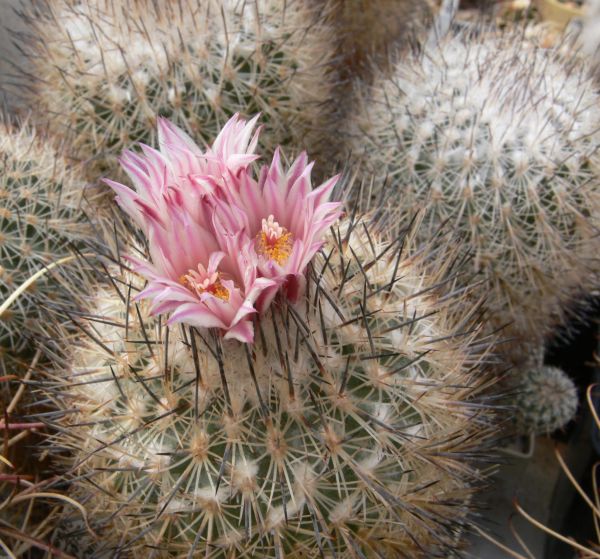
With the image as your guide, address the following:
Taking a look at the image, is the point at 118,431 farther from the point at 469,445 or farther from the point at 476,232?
the point at 476,232

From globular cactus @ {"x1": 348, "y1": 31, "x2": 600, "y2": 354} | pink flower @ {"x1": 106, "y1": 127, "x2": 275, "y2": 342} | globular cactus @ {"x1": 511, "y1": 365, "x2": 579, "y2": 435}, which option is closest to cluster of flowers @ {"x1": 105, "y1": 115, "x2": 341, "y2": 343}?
pink flower @ {"x1": 106, "y1": 127, "x2": 275, "y2": 342}

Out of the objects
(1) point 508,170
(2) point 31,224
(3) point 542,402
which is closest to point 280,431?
(2) point 31,224

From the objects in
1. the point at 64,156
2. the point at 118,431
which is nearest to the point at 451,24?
the point at 64,156

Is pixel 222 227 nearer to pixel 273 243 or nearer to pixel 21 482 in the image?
pixel 273 243

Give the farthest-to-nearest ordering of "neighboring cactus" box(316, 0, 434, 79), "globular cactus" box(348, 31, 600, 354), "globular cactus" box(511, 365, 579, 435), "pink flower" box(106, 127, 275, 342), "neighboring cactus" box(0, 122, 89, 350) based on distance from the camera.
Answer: "neighboring cactus" box(316, 0, 434, 79)
"globular cactus" box(511, 365, 579, 435)
"globular cactus" box(348, 31, 600, 354)
"neighboring cactus" box(0, 122, 89, 350)
"pink flower" box(106, 127, 275, 342)

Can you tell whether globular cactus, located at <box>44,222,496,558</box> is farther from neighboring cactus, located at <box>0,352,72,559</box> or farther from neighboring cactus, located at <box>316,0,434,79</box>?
neighboring cactus, located at <box>316,0,434,79</box>

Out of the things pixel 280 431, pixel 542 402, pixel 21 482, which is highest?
pixel 280 431
